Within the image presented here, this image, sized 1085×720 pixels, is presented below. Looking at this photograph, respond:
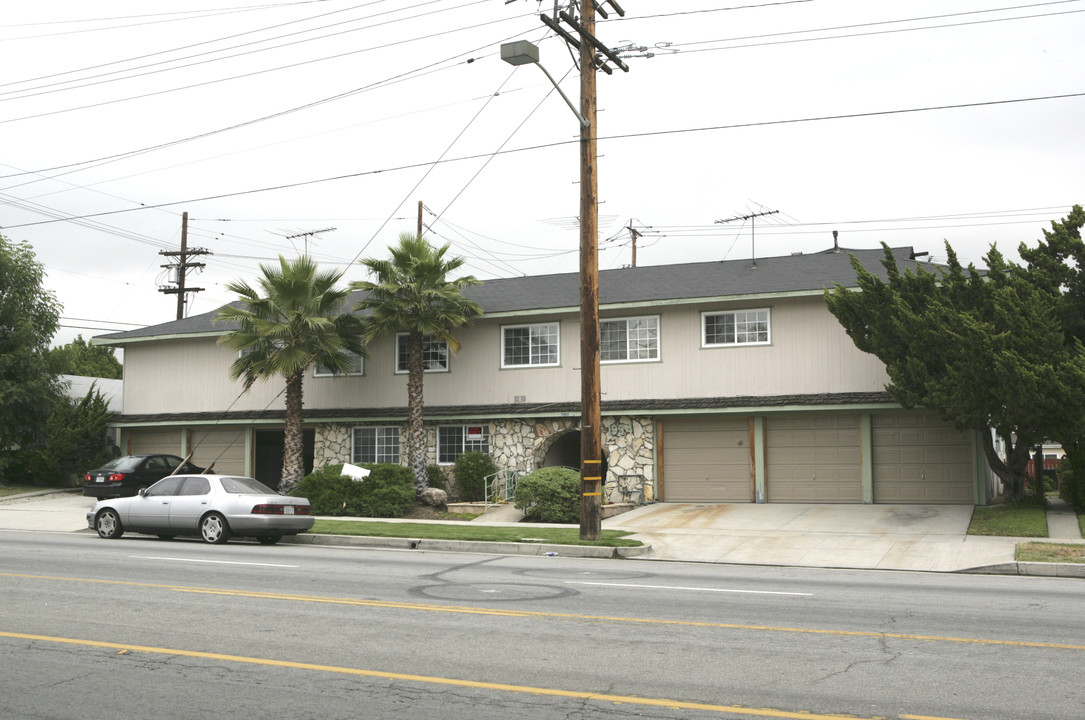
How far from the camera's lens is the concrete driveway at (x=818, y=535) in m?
16.4

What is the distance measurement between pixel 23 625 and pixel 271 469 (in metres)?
23.9

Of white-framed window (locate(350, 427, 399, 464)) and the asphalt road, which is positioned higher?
white-framed window (locate(350, 427, 399, 464))

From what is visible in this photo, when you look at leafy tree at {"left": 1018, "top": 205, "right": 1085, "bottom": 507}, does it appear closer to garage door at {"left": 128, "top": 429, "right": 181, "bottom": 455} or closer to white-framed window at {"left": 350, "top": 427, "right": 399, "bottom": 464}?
white-framed window at {"left": 350, "top": 427, "right": 399, "bottom": 464}

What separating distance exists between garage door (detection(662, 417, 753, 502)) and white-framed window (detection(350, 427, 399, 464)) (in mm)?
8235

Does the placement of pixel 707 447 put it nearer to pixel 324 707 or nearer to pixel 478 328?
pixel 478 328

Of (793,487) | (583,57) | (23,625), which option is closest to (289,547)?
(23,625)

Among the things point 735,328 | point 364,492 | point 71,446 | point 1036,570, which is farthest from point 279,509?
point 71,446

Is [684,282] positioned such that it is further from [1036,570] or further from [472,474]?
[1036,570]

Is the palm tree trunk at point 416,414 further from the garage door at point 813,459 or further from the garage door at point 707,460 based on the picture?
the garage door at point 813,459

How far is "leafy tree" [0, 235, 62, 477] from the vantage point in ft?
109

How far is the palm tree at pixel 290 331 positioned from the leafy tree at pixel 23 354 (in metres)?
11.1

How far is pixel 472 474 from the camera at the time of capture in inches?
1040

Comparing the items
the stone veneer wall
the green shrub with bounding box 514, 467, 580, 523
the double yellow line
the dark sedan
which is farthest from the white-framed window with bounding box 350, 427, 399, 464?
the double yellow line

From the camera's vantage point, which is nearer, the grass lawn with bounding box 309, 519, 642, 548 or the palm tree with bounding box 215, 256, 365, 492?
the grass lawn with bounding box 309, 519, 642, 548
